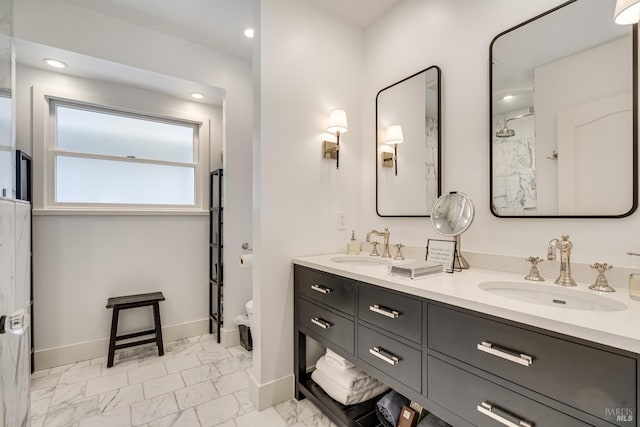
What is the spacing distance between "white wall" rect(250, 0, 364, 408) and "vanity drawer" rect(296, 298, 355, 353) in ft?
0.46

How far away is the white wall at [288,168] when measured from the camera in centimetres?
184

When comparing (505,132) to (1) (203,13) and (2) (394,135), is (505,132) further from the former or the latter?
(1) (203,13)

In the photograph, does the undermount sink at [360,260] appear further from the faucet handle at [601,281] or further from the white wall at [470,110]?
the faucet handle at [601,281]

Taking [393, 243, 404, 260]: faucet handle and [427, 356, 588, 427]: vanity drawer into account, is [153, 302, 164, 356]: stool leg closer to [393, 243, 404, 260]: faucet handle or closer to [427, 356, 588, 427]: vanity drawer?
[393, 243, 404, 260]: faucet handle

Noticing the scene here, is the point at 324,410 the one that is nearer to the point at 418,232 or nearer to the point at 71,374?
the point at 418,232

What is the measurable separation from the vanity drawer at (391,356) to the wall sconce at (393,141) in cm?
117

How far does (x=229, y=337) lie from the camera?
271 cm

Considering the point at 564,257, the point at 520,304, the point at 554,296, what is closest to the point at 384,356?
the point at 520,304

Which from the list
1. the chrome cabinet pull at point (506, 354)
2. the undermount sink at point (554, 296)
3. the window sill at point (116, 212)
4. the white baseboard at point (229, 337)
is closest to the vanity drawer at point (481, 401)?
the chrome cabinet pull at point (506, 354)

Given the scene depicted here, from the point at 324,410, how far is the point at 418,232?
1.22 meters

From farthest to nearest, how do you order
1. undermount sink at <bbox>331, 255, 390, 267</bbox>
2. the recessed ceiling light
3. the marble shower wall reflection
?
the recessed ceiling light, undermount sink at <bbox>331, 255, 390, 267</bbox>, the marble shower wall reflection

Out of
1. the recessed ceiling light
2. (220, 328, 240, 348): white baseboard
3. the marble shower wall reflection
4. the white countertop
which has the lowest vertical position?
(220, 328, 240, 348): white baseboard

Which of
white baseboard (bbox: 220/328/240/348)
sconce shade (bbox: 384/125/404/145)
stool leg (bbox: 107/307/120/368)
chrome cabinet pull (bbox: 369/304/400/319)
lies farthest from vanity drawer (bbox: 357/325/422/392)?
stool leg (bbox: 107/307/120/368)

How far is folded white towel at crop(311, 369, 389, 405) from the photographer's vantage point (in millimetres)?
1642
